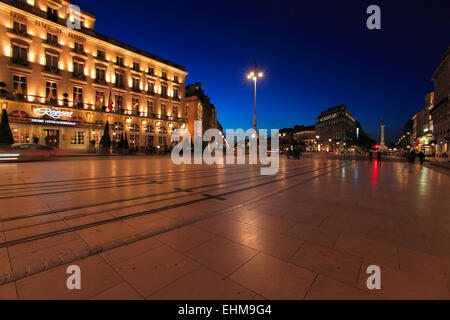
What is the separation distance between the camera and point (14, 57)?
24703mm

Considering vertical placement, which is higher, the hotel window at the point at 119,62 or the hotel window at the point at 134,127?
the hotel window at the point at 119,62

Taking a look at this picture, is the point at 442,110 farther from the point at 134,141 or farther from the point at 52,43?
the point at 52,43

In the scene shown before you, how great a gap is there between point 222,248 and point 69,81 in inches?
1414

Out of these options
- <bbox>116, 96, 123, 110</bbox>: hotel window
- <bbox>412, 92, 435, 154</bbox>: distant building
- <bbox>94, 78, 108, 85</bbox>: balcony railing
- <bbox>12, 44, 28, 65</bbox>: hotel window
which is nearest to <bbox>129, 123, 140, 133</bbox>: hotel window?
<bbox>116, 96, 123, 110</bbox>: hotel window

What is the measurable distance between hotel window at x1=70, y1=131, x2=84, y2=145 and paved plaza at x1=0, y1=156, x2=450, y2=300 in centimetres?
2838

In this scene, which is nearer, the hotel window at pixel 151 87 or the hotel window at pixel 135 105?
the hotel window at pixel 135 105

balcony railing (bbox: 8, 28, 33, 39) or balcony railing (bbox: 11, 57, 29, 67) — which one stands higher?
balcony railing (bbox: 8, 28, 33, 39)

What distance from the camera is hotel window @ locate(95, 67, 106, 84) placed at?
104 ft

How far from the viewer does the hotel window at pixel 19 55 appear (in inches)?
973

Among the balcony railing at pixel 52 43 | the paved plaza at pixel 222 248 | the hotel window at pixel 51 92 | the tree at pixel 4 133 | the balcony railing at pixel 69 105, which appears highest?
the balcony railing at pixel 52 43

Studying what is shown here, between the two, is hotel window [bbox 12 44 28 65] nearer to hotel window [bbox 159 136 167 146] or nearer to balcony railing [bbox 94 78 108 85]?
balcony railing [bbox 94 78 108 85]

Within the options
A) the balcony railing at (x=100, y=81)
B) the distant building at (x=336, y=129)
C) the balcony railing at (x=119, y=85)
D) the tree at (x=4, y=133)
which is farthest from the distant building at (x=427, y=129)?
the tree at (x=4, y=133)

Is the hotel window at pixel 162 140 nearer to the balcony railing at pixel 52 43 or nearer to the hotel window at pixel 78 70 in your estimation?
the hotel window at pixel 78 70

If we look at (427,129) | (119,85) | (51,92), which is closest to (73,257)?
(51,92)
